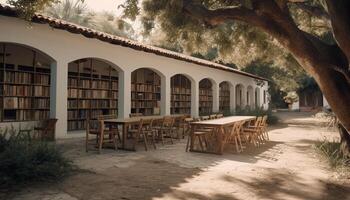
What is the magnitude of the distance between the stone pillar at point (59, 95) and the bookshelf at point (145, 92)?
391cm

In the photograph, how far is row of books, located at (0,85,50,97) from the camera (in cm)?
830

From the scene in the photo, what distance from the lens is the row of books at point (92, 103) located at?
1006 cm

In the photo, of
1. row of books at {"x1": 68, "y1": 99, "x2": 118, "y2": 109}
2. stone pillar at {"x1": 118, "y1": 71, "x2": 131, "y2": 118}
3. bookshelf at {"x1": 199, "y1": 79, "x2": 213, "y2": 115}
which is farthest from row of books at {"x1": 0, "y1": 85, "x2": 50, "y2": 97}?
bookshelf at {"x1": 199, "y1": 79, "x2": 213, "y2": 115}

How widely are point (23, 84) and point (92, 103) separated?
2.49m

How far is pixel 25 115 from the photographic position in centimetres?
880

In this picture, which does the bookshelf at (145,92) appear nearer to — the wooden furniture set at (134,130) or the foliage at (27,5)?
the wooden furniture set at (134,130)

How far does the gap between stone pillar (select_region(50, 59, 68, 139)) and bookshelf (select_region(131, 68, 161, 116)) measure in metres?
3.91

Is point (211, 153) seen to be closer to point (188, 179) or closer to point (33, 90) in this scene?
point (188, 179)

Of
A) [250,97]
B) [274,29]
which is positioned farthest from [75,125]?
[250,97]

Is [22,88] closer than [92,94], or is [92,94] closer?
[22,88]

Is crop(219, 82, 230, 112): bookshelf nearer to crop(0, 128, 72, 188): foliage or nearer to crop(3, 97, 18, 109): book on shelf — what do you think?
crop(3, 97, 18, 109): book on shelf

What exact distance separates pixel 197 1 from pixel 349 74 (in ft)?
10.4

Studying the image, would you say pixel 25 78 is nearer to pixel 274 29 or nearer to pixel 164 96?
pixel 164 96

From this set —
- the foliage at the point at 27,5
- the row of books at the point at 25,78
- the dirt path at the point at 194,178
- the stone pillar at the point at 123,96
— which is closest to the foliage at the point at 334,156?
the dirt path at the point at 194,178
